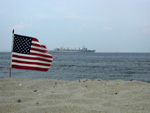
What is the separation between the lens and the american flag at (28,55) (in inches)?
289

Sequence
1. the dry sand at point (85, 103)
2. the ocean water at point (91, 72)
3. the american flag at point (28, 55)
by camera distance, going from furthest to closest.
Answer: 1. the ocean water at point (91, 72)
2. the american flag at point (28, 55)
3. the dry sand at point (85, 103)

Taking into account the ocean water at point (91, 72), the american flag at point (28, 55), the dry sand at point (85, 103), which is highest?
the american flag at point (28, 55)

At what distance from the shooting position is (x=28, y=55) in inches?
290

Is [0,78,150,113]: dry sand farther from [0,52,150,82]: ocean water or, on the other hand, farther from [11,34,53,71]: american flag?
[0,52,150,82]: ocean water

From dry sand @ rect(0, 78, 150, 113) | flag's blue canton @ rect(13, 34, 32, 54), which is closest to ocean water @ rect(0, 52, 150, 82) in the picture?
flag's blue canton @ rect(13, 34, 32, 54)

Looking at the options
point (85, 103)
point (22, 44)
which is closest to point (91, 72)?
point (22, 44)

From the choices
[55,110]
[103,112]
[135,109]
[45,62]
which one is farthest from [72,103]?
[45,62]

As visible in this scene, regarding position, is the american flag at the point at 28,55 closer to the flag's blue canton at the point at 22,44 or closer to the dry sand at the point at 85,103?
the flag's blue canton at the point at 22,44

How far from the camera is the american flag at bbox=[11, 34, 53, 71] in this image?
734cm

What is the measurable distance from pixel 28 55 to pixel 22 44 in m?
0.50

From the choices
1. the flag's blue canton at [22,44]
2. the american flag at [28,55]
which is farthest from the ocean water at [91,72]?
the flag's blue canton at [22,44]

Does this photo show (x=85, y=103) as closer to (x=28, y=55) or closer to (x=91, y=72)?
(x=28, y=55)

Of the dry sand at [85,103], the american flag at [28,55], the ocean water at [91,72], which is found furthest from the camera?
the ocean water at [91,72]

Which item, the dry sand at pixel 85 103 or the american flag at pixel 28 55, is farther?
the american flag at pixel 28 55
